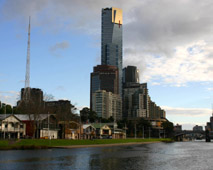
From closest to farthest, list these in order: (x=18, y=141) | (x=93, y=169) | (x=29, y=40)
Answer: (x=93, y=169)
(x=18, y=141)
(x=29, y=40)

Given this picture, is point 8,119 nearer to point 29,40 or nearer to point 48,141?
point 48,141

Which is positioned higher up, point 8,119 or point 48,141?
point 8,119

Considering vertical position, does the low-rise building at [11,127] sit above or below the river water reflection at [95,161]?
above

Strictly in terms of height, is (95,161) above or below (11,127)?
below

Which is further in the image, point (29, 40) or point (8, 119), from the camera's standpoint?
point (29, 40)

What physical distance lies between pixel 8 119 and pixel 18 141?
99.9 feet

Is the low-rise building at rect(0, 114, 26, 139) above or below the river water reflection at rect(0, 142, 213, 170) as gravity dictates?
above

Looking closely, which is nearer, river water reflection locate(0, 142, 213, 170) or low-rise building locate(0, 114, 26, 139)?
river water reflection locate(0, 142, 213, 170)

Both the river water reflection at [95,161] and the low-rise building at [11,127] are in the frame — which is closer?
the river water reflection at [95,161]

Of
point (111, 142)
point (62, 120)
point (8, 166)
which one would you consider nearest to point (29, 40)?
point (62, 120)

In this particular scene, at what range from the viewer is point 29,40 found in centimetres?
15462

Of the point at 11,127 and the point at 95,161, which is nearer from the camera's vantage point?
the point at 95,161

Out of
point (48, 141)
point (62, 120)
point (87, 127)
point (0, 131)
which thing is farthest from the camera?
point (87, 127)

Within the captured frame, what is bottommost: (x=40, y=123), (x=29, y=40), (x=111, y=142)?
(x=111, y=142)
